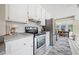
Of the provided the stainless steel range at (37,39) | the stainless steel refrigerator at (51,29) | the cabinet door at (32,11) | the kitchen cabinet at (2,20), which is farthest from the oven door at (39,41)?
the kitchen cabinet at (2,20)

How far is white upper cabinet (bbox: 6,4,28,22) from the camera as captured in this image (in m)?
1.52

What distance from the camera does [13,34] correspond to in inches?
60.8

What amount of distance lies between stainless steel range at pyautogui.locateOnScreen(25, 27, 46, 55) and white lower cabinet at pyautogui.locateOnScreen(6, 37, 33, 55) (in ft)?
0.19

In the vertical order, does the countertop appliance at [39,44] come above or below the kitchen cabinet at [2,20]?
below

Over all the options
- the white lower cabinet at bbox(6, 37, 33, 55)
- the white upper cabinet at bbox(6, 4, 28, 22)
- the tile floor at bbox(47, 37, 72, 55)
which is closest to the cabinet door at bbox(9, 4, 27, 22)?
the white upper cabinet at bbox(6, 4, 28, 22)

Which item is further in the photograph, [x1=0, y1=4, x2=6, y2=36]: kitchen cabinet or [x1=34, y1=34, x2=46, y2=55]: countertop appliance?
[x1=34, y1=34, x2=46, y2=55]: countertop appliance

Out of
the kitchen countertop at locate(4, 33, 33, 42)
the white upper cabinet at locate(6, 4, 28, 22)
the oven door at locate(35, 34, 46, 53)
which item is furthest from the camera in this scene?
the oven door at locate(35, 34, 46, 53)

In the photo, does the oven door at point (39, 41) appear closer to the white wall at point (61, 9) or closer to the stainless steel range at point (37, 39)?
the stainless steel range at point (37, 39)

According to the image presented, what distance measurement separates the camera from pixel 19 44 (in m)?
1.53

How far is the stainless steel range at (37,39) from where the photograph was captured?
1617 millimetres

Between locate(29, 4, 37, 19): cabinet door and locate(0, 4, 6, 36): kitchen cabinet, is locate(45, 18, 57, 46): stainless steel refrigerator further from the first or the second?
locate(0, 4, 6, 36): kitchen cabinet

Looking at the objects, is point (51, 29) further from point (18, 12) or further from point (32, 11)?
point (18, 12)

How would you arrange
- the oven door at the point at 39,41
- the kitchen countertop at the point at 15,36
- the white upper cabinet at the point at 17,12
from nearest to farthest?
1. the kitchen countertop at the point at 15,36
2. the white upper cabinet at the point at 17,12
3. the oven door at the point at 39,41

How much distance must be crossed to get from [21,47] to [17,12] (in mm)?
470
